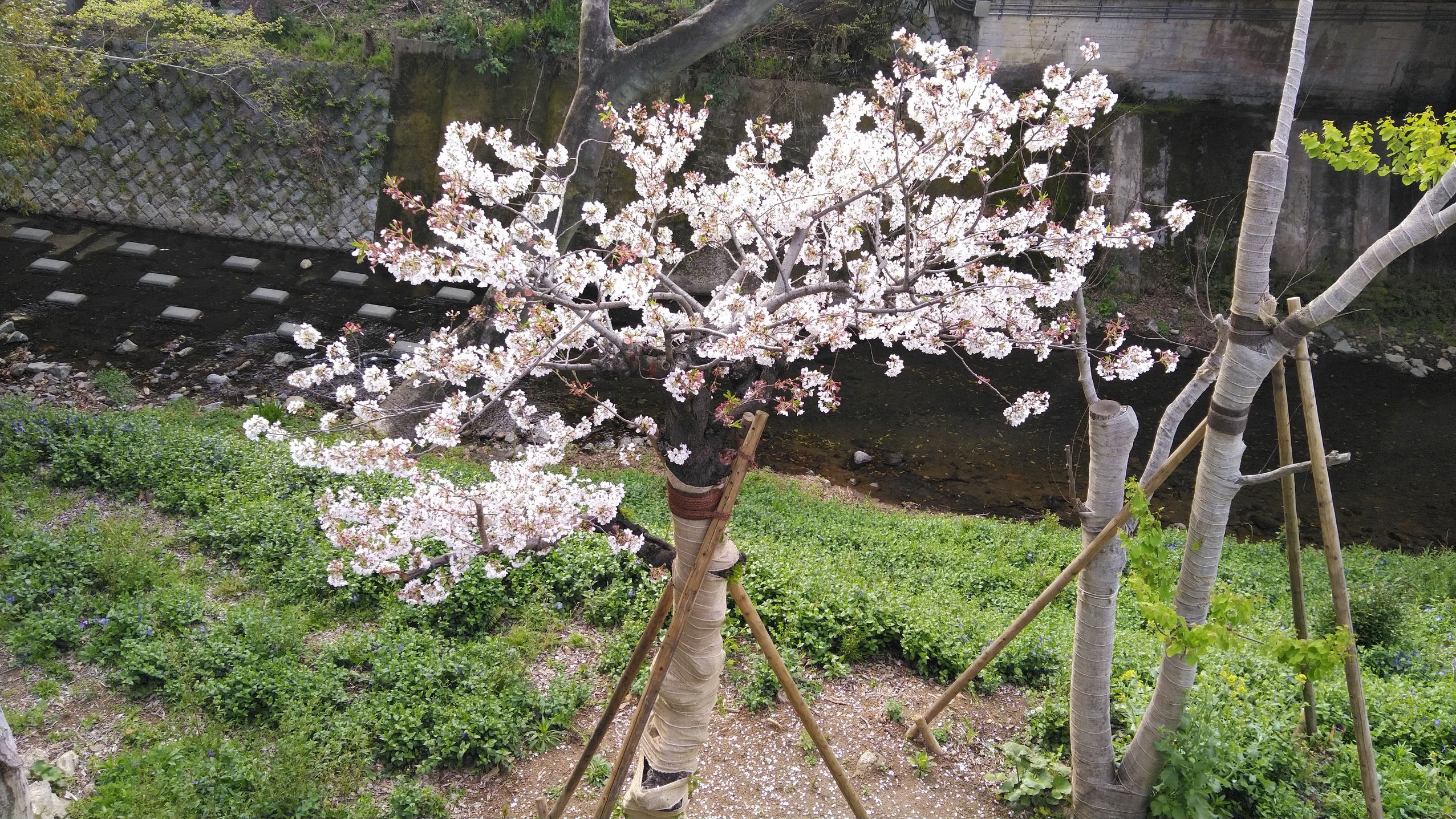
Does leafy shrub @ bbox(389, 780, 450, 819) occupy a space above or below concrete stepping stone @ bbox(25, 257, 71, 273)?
below

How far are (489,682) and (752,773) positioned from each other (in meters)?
1.49

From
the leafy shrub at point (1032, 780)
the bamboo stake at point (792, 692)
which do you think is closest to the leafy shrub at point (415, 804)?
the bamboo stake at point (792, 692)

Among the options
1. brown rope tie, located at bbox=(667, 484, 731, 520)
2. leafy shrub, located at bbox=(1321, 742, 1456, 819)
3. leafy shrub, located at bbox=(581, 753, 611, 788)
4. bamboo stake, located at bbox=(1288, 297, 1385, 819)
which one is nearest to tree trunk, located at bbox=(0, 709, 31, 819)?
leafy shrub, located at bbox=(581, 753, 611, 788)

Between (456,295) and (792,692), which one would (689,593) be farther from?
(456,295)

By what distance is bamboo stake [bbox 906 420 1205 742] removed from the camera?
3605 millimetres

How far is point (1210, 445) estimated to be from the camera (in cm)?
334

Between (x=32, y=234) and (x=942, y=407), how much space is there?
1309cm

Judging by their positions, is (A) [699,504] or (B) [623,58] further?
(B) [623,58]

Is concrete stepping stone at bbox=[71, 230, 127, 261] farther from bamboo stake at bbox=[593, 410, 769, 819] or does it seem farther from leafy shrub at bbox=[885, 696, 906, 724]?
leafy shrub at bbox=[885, 696, 906, 724]

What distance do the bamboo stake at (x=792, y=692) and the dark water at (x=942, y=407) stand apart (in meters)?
5.33

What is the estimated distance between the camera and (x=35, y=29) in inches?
332

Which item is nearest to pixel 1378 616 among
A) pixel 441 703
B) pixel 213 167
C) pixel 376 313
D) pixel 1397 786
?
pixel 1397 786

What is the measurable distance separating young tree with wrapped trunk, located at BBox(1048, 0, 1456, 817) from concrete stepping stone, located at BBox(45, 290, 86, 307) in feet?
→ 40.0

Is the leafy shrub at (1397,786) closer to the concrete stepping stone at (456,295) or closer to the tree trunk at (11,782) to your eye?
the tree trunk at (11,782)
